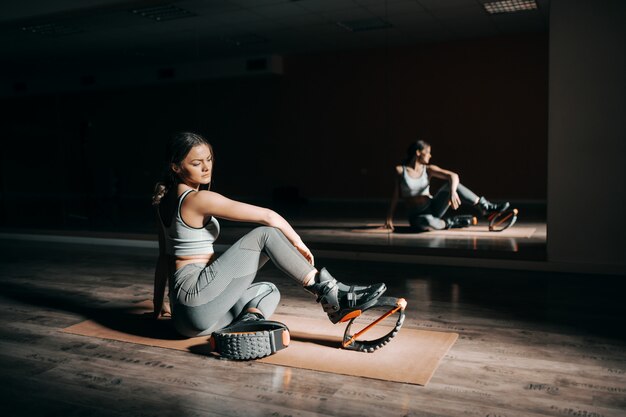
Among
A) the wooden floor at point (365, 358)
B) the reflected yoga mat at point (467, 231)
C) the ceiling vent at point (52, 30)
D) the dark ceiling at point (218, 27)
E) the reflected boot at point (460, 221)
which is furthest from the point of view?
the ceiling vent at point (52, 30)

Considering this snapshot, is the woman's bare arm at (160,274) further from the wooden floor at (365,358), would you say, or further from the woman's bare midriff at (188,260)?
the wooden floor at (365,358)

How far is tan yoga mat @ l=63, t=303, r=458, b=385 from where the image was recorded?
226 cm

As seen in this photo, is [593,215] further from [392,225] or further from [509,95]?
[509,95]

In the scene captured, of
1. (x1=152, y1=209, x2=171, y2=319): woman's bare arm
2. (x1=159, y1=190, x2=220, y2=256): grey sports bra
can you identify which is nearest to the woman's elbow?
(x1=159, y1=190, x2=220, y2=256): grey sports bra

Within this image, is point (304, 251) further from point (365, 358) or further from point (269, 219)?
point (365, 358)

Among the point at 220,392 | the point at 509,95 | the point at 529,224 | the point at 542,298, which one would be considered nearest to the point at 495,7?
the point at 509,95

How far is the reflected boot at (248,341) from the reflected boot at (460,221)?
12.6 ft

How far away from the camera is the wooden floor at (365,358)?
193 cm

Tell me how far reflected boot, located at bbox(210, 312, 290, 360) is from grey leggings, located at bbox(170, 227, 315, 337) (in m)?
0.10

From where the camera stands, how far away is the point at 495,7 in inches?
284

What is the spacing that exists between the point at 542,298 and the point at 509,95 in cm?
415

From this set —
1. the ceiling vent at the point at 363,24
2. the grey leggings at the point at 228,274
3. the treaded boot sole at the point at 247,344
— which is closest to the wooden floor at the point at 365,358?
the treaded boot sole at the point at 247,344

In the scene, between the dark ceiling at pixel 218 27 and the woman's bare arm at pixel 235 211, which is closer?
the woman's bare arm at pixel 235 211

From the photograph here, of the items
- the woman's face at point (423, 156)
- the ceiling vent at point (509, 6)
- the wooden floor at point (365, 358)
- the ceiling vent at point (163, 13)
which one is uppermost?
the ceiling vent at point (163, 13)
